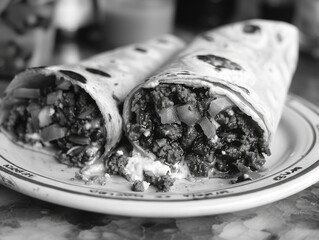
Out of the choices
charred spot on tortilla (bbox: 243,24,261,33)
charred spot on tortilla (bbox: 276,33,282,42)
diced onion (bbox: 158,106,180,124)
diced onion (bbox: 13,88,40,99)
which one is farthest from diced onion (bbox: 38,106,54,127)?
charred spot on tortilla (bbox: 276,33,282,42)

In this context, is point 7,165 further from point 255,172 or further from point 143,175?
point 255,172

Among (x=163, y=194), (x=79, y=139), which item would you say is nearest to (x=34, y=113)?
(x=79, y=139)

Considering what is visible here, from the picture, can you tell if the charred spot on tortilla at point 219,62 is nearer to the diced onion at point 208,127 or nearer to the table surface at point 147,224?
the diced onion at point 208,127

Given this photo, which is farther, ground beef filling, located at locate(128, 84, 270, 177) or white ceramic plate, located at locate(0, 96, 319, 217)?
ground beef filling, located at locate(128, 84, 270, 177)

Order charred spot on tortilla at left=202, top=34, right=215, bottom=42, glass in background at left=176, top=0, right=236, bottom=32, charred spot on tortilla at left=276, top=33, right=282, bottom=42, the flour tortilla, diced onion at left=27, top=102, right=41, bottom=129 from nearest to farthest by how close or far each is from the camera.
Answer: the flour tortilla → diced onion at left=27, top=102, right=41, bottom=129 → charred spot on tortilla at left=202, top=34, right=215, bottom=42 → charred spot on tortilla at left=276, top=33, right=282, bottom=42 → glass in background at left=176, top=0, right=236, bottom=32

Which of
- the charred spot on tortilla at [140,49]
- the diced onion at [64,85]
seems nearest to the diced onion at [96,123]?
the diced onion at [64,85]

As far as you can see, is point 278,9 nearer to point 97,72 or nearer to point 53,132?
point 97,72

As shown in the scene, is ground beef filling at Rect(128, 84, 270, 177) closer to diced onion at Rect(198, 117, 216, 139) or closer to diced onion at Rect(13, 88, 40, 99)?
diced onion at Rect(198, 117, 216, 139)
